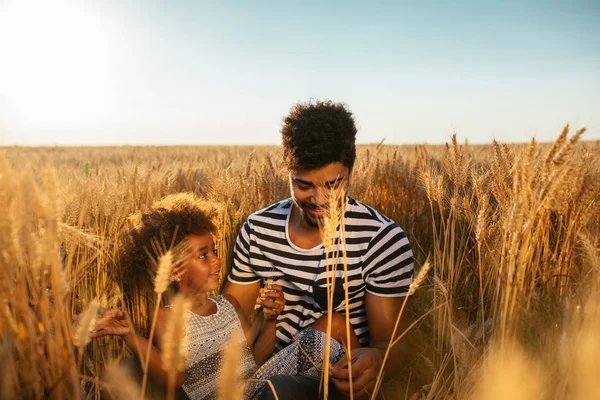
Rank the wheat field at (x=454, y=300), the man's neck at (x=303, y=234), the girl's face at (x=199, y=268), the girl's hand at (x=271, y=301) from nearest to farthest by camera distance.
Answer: the wheat field at (x=454, y=300) → the girl's hand at (x=271, y=301) → the girl's face at (x=199, y=268) → the man's neck at (x=303, y=234)

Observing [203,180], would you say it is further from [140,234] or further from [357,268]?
[357,268]

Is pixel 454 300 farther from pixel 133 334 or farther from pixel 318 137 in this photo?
pixel 133 334

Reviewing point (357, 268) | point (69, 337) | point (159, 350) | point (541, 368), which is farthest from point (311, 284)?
point (69, 337)

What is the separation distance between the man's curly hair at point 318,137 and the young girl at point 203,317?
1.84 feet

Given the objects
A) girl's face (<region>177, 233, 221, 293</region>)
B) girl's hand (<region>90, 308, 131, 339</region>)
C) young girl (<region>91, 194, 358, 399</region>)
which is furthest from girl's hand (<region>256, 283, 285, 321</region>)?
girl's hand (<region>90, 308, 131, 339</region>)

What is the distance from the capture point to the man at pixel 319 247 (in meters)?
1.80

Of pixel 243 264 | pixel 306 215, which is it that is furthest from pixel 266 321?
pixel 306 215

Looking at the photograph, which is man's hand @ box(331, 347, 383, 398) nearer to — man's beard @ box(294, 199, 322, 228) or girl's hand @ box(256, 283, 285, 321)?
girl's hand @ box(256, 283, 285, 321)

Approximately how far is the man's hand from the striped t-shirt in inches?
16.3

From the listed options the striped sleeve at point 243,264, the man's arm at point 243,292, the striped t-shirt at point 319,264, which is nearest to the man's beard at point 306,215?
the striped t-shirt at point 319,264

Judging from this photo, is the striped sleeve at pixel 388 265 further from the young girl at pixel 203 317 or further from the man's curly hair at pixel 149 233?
the man's curly hair at pixel 149 233

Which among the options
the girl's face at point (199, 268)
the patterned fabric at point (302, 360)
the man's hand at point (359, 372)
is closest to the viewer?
the man's hand at point (359, 372)

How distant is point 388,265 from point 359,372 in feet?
1.90

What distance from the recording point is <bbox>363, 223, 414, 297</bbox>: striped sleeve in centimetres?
182
